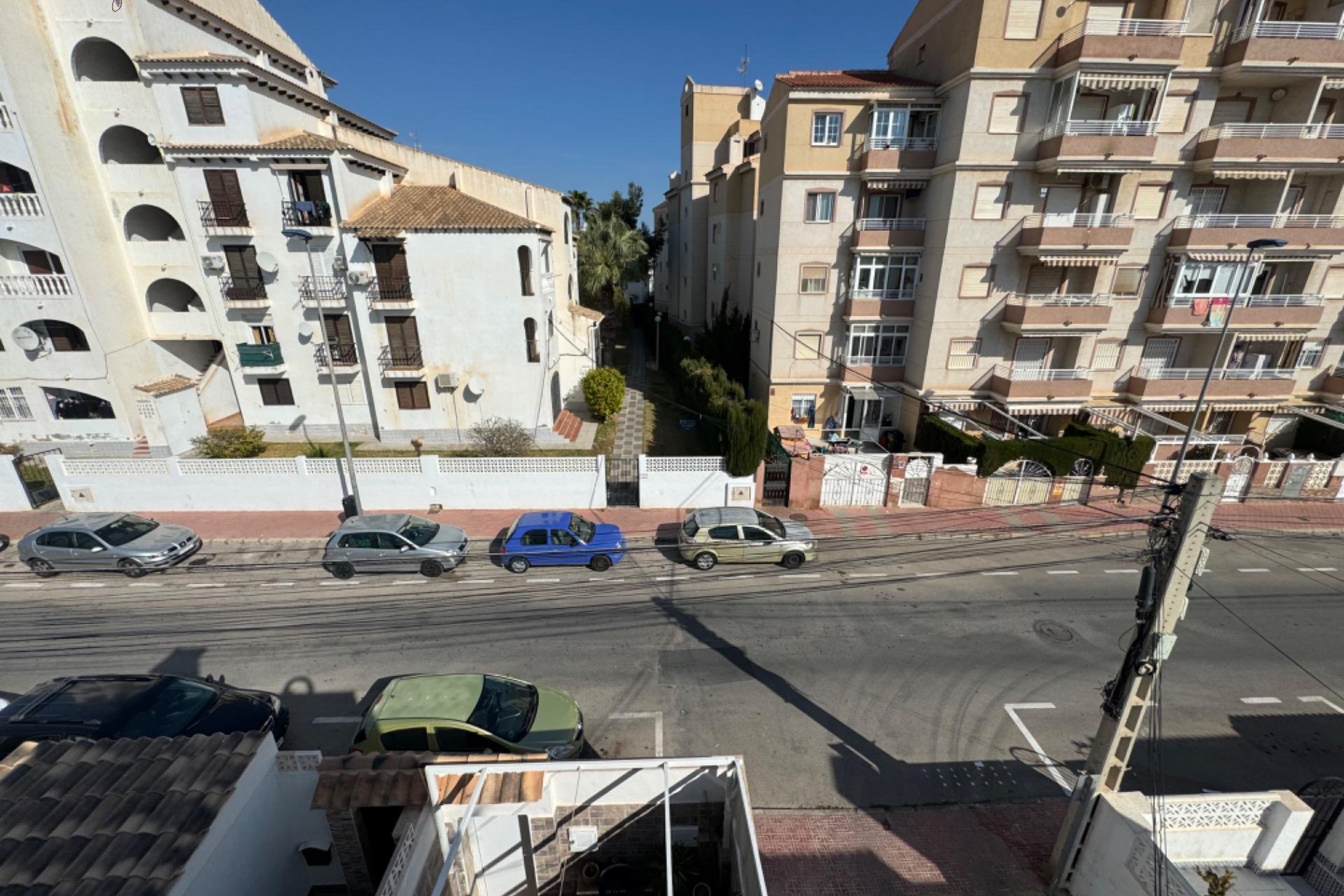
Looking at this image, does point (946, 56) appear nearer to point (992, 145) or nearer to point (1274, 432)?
point (992, 145)

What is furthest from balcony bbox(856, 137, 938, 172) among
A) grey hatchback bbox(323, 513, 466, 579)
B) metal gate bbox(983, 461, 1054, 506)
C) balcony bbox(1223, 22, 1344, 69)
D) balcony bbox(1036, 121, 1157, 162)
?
grey hatchback bbox(323, 513, 466, 579)

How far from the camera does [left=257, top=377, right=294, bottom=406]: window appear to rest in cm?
2248

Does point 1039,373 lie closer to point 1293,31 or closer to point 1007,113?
point 1007,113

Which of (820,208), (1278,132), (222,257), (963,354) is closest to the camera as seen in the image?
(1278,132)

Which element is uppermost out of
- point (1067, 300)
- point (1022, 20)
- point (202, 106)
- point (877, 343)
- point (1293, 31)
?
point (1022, 20)

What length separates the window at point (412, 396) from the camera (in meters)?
22.4

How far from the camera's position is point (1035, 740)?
934 cm

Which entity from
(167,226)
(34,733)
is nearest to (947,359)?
(34,733)

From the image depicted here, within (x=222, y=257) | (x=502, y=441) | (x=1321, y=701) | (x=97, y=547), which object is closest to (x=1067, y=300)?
(x=1321, y=701)

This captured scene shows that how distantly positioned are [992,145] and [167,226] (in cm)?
3278

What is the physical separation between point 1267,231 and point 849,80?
16.3 meters

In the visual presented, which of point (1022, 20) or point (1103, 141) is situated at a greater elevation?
point (1022, 20)

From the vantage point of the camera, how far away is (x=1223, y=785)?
848 centimetres

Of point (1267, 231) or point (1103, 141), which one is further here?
point (1267, 231)
